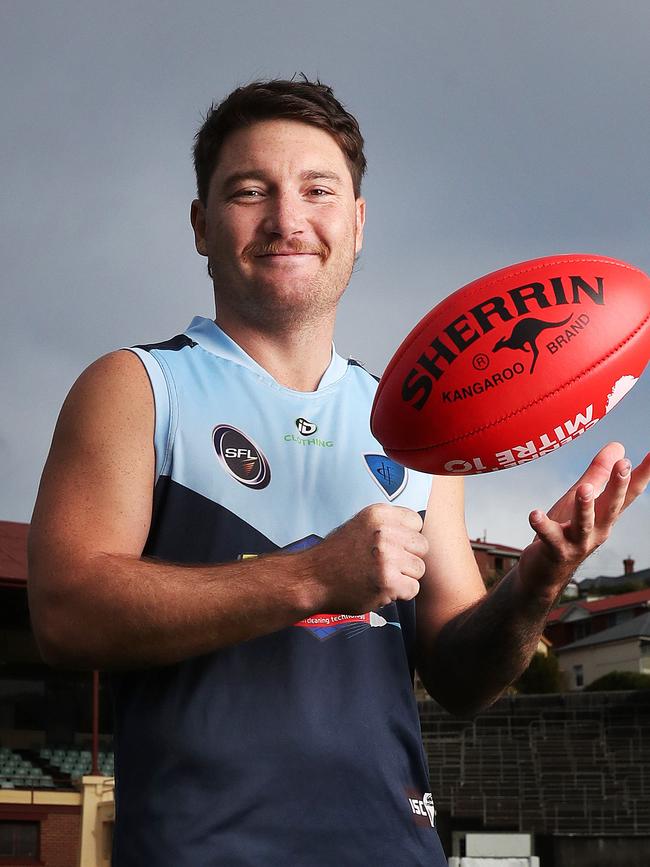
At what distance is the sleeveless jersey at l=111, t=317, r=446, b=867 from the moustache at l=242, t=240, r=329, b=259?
0.24 meters

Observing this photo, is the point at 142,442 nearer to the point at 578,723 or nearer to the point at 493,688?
the point at 493,688

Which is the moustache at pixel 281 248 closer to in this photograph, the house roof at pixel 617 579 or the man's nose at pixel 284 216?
the man's nose at pixel 284 216

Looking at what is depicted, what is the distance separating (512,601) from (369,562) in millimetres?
575

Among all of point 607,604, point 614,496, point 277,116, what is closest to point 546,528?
point 614,496

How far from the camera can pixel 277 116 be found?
2486 mm

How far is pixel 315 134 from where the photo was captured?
248cm

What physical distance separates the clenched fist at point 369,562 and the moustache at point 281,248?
2.39 ft

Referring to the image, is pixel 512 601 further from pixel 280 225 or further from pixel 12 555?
pixel 12 555

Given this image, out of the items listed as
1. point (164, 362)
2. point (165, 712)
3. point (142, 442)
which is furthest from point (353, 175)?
point (165, 712)

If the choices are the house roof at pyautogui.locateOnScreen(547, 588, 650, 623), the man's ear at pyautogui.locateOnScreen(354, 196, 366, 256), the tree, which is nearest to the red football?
the man's ear at pyautogui.locateOnScreen(354, 196, 366, 256)

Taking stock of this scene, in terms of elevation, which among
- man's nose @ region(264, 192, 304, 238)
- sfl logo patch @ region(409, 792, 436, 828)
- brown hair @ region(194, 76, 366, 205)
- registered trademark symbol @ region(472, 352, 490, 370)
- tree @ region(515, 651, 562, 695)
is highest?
tree @ region(515, 651, 562, 695)

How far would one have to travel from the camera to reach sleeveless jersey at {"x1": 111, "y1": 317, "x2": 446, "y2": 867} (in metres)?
1.97

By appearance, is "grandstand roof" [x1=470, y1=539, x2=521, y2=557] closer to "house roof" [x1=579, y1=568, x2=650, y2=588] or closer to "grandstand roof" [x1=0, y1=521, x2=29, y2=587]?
"house roof" [x1=579, y1=568, x2=650, y2=588]

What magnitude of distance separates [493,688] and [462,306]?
0.87m
